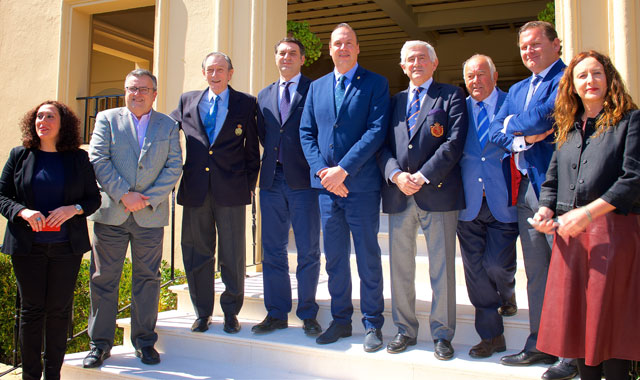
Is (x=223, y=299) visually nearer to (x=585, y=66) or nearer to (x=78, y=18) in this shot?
(x=585, y=66)

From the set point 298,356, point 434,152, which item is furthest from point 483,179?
point 298,356

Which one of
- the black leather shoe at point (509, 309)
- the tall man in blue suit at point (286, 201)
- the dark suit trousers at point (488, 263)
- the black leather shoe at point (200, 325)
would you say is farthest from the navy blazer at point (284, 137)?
the black leather shoe at point (509, 309)

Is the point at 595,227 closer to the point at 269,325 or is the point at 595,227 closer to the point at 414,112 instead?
the point at 414,112

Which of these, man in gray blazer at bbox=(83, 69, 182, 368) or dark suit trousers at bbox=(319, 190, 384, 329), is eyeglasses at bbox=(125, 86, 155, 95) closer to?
man in gray blazer at bbox=(83, 69, 182, 368)

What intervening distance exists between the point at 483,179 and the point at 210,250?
2028 mm

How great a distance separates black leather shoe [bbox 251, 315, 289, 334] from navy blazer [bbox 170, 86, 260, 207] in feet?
2.92

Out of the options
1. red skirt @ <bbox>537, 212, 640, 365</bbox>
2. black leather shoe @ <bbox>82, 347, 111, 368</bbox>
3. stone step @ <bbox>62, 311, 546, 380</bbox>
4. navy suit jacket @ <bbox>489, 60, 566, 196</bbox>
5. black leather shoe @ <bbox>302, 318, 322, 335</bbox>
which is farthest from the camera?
black leather shoe @ <bbox>302, 318, 322, 335</bbox>

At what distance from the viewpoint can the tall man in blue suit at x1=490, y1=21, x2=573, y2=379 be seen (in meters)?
2.91

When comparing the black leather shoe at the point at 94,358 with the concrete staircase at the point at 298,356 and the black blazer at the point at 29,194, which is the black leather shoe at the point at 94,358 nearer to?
the concrete staircase at the point at 298,356

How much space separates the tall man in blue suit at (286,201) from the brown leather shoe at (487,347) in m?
1.09

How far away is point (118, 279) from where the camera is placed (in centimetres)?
356

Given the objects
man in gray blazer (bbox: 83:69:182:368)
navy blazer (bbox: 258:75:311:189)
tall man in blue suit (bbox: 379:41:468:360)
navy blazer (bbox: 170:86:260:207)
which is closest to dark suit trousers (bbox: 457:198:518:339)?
tall man in blue suit (bbox: 379:41:468:360)

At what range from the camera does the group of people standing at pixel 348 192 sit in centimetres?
254

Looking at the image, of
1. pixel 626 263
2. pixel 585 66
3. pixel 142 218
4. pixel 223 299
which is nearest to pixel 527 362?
pixel 626 263
